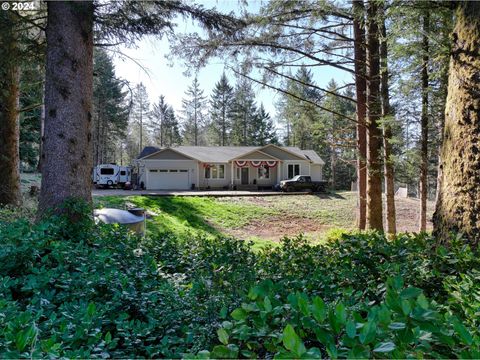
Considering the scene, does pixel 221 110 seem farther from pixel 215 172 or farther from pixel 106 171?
pixel 106 171

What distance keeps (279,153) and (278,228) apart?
41.8 feet

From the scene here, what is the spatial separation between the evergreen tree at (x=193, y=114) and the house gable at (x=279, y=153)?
15859mm

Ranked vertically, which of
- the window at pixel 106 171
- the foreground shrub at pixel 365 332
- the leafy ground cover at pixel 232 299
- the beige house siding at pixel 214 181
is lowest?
the leafy ground cover at pixel 232 299

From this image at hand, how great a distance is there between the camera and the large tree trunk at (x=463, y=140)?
2.55 m

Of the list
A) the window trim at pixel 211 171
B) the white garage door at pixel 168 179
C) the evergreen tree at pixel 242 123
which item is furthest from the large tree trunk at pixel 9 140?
the evergreen tree at pixel 242 123

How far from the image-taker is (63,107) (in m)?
4.25

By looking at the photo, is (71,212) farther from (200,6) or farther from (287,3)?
(287,3)

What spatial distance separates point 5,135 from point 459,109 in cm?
902

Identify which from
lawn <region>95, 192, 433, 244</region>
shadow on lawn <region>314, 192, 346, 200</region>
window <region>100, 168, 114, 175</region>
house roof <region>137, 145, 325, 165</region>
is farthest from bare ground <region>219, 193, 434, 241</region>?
window <region>100, 168, 114, 175</region>

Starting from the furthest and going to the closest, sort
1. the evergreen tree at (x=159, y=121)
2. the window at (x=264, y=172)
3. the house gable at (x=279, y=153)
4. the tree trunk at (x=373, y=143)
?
the evergreen tree at (x=159, y=121), the window at (x=264, y=172), the house gable at (x=279, y=153), the tree trunk at (x=373, y=143)

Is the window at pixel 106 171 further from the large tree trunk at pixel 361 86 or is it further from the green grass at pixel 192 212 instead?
the large tree trunk at pixel 361 86

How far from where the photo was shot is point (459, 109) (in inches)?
108

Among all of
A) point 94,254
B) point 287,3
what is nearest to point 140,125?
point 287,3

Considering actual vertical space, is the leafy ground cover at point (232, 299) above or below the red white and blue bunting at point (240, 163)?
below
